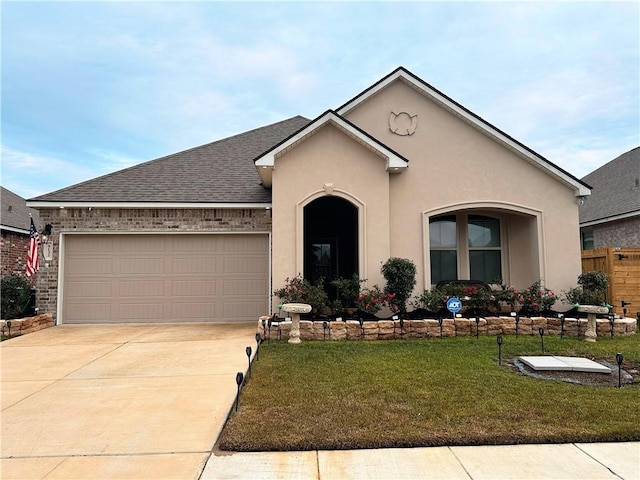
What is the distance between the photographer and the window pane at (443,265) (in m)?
11.5

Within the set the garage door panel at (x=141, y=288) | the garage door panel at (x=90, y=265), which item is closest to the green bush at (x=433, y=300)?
the garage door panel at (x=141, y=288)

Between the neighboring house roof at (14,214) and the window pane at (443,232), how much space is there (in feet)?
41.6

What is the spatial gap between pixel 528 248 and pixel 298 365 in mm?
7883

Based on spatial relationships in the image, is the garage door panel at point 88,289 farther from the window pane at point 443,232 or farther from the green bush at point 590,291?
the green bush at point 590,291

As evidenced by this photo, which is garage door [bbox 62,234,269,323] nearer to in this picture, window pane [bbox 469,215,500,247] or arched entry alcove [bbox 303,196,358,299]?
→ arched entry alcove [bbox 303,196,358,299]

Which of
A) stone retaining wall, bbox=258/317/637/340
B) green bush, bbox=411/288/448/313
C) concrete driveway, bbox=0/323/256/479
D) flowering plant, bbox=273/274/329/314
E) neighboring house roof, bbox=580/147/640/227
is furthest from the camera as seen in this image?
neighboring house roof, bbox=580/147/640/227

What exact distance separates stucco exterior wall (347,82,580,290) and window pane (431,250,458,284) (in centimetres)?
151

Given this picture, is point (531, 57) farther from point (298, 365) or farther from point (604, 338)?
point (298, 365)

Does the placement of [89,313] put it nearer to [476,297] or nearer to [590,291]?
[476,297]

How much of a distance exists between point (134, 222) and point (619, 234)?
16.2 meters

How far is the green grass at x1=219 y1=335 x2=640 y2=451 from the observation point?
3807 mm

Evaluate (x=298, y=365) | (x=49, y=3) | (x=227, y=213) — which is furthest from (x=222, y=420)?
(x=49, y=3)

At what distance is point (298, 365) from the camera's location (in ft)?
21.0

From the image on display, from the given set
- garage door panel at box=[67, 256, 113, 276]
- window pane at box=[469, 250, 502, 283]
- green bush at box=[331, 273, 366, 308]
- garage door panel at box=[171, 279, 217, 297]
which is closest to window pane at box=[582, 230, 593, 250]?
window pane at box=[469, 250, 502, 283]
